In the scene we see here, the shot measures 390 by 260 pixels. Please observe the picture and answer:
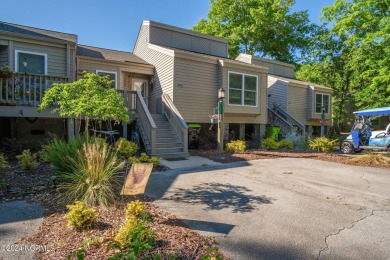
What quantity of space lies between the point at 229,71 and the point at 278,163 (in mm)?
6014

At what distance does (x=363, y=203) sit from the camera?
16.1 ft

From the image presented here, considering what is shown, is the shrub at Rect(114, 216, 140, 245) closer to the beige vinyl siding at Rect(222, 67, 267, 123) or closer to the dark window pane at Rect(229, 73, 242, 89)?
the beige vinyl siding at Rect(222, 67, 267, 123)

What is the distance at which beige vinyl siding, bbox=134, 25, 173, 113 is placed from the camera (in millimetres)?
11931

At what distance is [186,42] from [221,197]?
42.1ft

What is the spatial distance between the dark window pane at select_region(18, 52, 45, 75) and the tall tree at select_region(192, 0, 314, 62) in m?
20.3

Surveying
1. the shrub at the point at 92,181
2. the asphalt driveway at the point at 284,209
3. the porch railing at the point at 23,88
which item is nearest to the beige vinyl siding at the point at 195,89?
→ the asphalt driveway at the point at 284,209

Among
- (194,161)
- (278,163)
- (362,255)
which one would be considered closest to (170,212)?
(362,255)

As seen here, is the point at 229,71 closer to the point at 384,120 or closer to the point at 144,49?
the point at 144,49

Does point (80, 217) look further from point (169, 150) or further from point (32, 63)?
point (32, 63)

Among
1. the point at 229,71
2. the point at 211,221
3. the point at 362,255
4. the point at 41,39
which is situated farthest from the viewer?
the point at 229,71

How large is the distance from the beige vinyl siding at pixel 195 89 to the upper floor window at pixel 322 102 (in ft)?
36.5

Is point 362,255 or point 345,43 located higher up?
point 345,43

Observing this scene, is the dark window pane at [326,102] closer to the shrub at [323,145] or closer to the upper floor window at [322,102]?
the upper floor window at [322,102]

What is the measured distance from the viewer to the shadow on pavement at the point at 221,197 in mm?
4531
